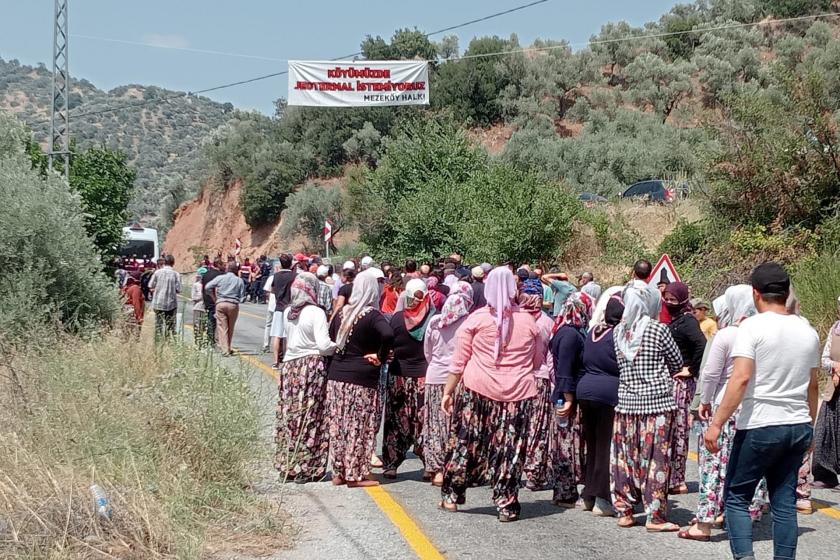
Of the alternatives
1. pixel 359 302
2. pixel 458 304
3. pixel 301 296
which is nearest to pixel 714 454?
pixel 458 304

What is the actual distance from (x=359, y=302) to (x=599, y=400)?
2219 millimetres

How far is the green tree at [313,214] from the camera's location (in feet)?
181

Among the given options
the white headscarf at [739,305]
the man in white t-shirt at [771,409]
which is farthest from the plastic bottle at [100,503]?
the white headscarf at [739,305]

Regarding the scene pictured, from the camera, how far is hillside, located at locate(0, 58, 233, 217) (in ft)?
367

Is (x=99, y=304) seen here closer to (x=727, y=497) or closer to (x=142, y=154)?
(x=727, y=497)

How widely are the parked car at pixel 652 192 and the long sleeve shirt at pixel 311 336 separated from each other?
2404 cm

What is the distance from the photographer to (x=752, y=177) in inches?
891

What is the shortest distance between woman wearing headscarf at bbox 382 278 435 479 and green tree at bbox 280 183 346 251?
4497cm

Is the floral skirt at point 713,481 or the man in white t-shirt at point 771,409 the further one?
the floral skirt at point 713,481

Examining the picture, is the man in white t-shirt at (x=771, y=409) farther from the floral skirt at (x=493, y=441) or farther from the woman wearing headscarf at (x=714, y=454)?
the floral skirt at (x=493, y=441)

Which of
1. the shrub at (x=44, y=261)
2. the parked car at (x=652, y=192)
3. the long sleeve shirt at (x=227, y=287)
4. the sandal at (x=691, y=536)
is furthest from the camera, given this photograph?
the parked car at (x=652, y=192)

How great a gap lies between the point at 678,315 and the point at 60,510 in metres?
5.42

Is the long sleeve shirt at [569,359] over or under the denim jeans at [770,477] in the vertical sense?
over

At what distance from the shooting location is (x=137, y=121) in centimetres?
12812
